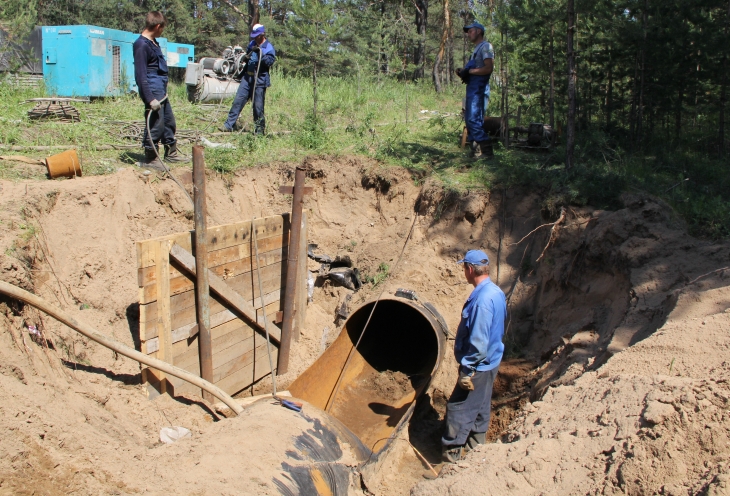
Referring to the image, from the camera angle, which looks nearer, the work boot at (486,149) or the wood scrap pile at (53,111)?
the wood scrap pile at (53,111)

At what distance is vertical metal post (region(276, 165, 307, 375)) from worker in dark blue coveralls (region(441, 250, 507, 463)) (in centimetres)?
228

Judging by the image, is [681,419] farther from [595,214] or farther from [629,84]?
[629,84]

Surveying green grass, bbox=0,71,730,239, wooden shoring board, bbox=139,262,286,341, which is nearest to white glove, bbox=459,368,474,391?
wooden shoring board, bbox=139,262,286,341

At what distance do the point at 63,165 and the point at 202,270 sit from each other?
2.35 meters

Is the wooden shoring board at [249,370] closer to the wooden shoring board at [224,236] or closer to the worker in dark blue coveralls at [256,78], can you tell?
the wooden shoring board at [224,236]

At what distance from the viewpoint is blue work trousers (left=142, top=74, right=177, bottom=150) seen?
24.8 ft

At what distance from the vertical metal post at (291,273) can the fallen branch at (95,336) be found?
7.08 ft

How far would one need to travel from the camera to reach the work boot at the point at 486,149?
29.3 feet

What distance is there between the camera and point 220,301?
609 centimetres

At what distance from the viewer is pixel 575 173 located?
25.2ft

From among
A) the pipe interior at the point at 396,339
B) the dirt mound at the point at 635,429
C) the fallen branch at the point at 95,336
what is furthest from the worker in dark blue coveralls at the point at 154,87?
the dirt mound at the point at 635,429

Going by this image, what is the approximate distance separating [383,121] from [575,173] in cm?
543

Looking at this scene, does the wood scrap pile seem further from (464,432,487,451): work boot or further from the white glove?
(464,432,487,451): work boot

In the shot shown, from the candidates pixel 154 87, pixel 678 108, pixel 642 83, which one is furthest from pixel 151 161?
pixel 678 108
